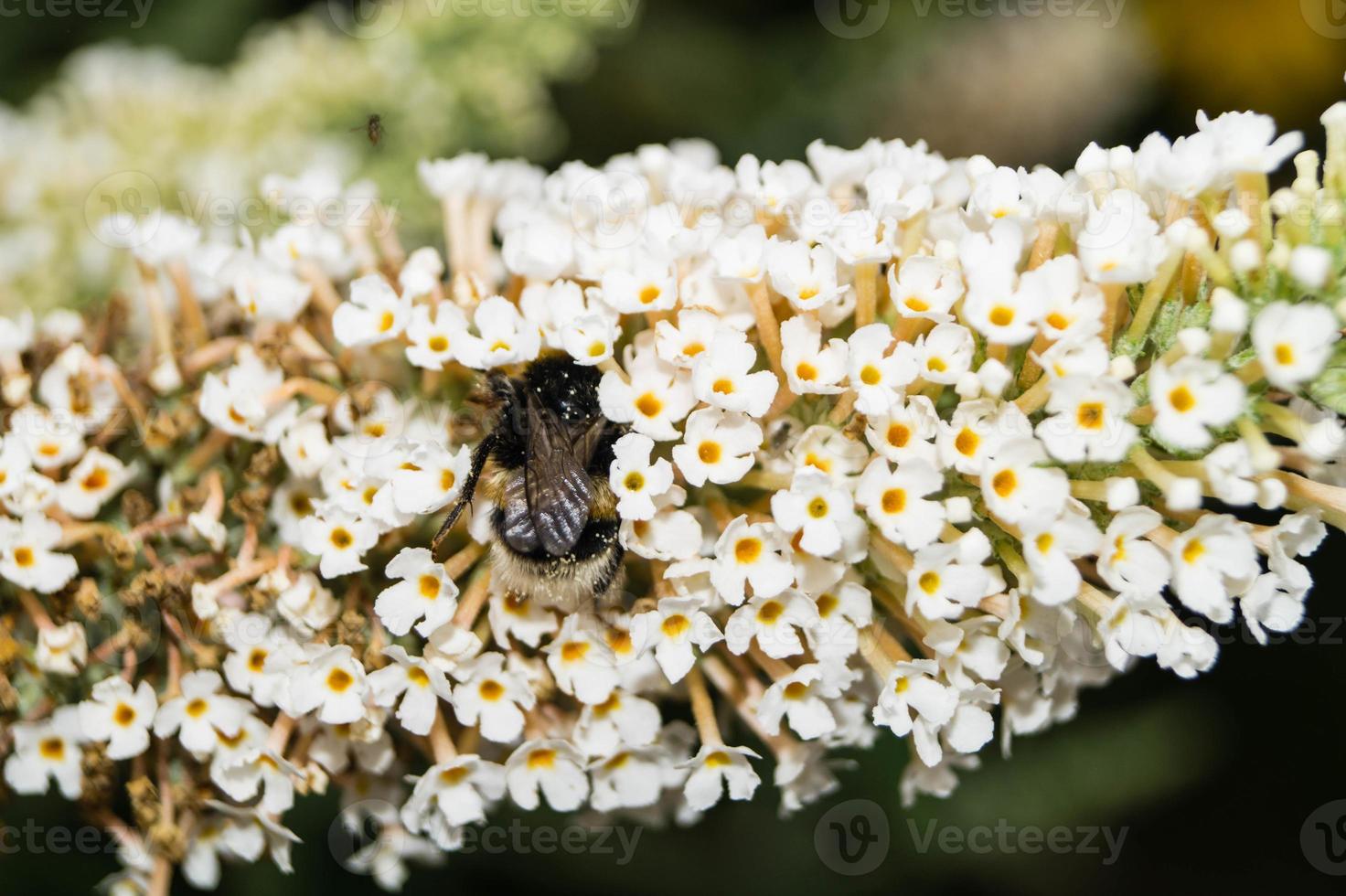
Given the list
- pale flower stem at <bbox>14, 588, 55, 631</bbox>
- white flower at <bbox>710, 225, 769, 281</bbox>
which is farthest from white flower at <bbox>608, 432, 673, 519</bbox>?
pale flower stem at <bbox>14, 588, 55, 631</bbox>

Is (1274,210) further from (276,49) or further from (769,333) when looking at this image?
(276,49)

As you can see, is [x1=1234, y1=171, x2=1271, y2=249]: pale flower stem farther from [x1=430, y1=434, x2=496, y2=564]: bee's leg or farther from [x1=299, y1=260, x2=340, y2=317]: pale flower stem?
[x1=299, y1=260, x2=340, y2=317]: pale flower stem

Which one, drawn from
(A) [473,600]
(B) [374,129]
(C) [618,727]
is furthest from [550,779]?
(B) [374,129]

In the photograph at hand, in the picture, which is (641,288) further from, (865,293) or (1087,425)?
(1087,425)

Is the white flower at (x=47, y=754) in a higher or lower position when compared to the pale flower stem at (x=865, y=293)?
lower

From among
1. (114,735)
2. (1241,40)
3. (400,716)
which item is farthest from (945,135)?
(114,735)

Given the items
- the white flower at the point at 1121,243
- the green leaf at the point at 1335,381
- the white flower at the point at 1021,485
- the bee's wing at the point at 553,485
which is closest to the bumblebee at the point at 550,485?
the bee's wing at the point at 553,485

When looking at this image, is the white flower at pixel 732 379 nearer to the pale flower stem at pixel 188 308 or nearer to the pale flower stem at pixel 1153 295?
the pale flower stem at pixel 1153 295

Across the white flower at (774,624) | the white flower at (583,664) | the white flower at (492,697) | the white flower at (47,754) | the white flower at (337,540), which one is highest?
the white flower at (774,624)
